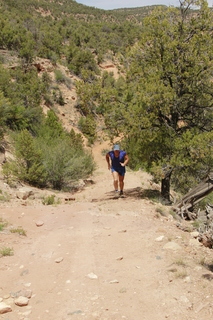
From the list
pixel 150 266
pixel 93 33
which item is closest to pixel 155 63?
pixel 150 266

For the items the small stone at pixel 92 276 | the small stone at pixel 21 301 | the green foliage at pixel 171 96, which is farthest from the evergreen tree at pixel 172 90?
the small stone at pixel 21 301

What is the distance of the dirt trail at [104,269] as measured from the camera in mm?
3596

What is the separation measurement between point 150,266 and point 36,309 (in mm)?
1772

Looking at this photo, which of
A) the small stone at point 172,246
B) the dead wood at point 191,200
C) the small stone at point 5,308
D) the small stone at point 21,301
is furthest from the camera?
the dead wood at point 191,200

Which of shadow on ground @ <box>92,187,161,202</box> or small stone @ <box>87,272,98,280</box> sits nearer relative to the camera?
small stone @ <box>87,272,98,280</box>

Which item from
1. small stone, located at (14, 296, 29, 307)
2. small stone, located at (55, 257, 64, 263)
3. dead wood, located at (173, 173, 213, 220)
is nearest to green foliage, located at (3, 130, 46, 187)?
dead wood, located at (173, 173, 213, 220)

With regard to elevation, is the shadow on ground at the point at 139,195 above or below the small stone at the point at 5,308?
below

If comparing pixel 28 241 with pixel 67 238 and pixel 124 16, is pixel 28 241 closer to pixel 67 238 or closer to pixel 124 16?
pixel 67 238

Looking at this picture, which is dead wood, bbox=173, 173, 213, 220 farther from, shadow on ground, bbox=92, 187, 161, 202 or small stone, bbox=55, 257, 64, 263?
small stone, bbox=55, 257, 64, 263

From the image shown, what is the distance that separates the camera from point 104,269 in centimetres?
456

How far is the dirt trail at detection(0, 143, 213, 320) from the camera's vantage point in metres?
3.60

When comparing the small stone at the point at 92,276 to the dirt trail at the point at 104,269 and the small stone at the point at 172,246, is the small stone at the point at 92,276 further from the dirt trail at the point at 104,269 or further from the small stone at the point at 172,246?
the small stone at the point at 172,246

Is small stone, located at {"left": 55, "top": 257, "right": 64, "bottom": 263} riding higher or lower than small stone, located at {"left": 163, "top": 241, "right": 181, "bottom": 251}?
higher

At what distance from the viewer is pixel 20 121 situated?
2119cm
